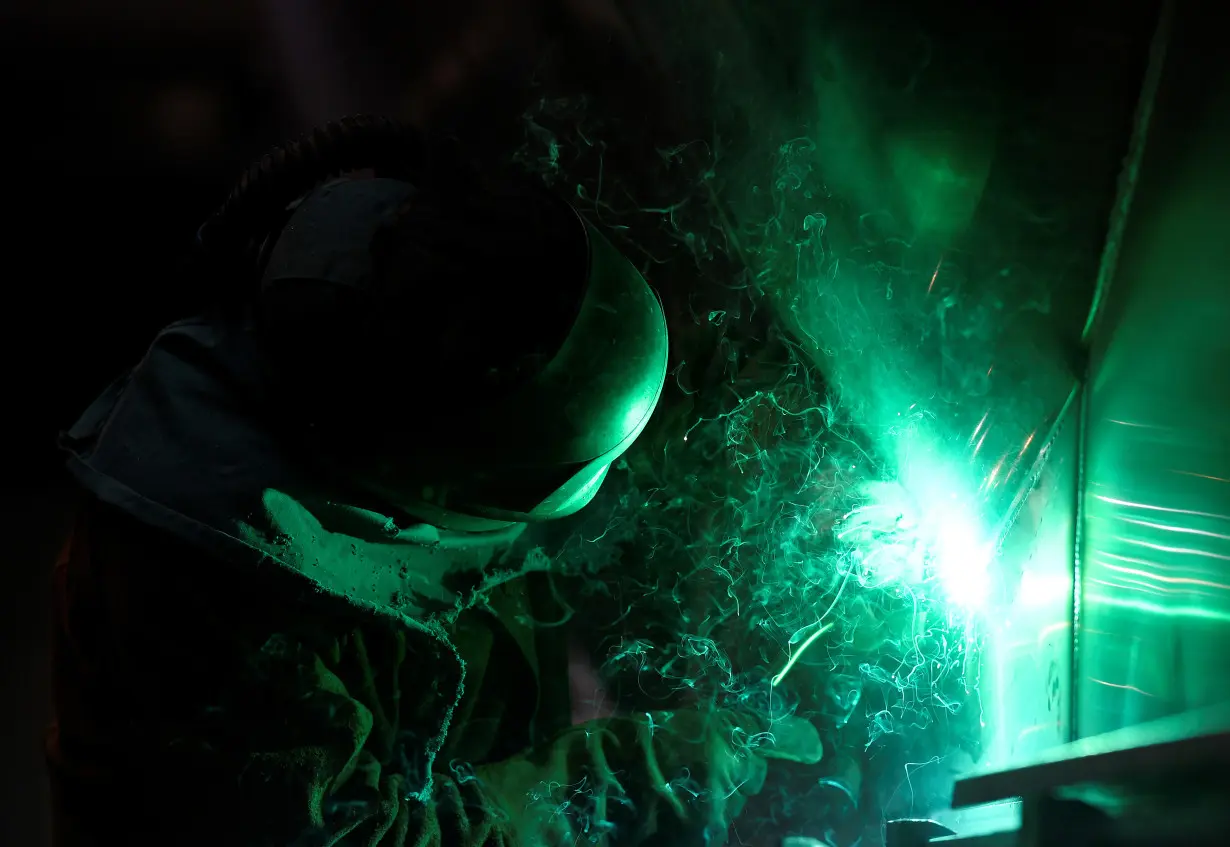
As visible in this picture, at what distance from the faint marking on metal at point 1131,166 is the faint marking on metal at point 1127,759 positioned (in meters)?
0.49

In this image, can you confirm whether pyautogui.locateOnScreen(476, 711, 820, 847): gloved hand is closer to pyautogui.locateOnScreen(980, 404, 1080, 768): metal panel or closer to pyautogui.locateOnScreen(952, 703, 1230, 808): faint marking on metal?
pyautogui.locateOnScreen(980, 404, 1080, 768): metal panel

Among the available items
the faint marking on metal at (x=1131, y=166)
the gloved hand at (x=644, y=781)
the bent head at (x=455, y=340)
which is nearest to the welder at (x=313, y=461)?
the bent head at (x=455, y=340)

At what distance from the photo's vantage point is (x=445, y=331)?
0.92 metres

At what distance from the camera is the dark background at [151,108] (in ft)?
3.74

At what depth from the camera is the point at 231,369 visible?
1.03 metres

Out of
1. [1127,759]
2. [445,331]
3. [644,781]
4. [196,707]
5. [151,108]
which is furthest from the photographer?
[644,781]

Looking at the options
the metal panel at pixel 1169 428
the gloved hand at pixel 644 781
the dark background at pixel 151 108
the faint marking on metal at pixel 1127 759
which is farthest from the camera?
the gloved hand at pixel 644 781

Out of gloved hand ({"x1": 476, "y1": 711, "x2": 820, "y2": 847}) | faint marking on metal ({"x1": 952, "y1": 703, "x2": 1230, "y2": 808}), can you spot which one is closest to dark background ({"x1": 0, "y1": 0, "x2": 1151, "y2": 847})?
gloved hand ({"x1": 476, "y1": 711, "x2": 820, "y2": 847})

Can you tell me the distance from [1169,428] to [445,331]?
0.77 metres

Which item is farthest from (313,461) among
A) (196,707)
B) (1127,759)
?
(1127,759)

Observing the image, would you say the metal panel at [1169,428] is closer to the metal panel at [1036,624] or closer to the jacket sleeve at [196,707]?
the metal panel at [1036,624]

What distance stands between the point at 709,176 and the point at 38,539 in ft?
4.64

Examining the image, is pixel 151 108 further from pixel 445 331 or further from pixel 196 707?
pixel 196 707

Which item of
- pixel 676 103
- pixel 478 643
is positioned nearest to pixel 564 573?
pixel 478 643
